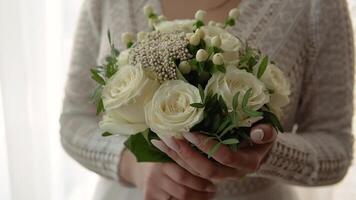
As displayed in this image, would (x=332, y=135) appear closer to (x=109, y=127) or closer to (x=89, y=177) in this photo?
(x=109, y=127)

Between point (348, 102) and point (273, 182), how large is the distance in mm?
208

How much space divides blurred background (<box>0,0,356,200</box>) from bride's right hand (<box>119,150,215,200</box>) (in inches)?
18.6

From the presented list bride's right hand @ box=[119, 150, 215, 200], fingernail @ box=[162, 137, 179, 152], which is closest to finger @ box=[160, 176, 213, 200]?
bride's right hand @ box=[119, 150, 215, 200]

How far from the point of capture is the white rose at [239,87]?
0.57m

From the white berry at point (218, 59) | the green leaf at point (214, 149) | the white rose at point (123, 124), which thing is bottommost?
the green leaf at point (214, 149)

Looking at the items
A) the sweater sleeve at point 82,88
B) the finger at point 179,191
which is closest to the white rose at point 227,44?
the finger at point 179,191

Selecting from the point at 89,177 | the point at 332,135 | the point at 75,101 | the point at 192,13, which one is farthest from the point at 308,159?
the point at 89,177

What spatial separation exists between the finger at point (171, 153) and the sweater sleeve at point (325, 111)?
195 mm

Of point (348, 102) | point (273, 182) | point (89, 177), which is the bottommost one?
point (89, 177)

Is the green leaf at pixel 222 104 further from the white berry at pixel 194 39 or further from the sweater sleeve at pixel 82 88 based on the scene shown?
the sweater sleeve at pixel 82 88

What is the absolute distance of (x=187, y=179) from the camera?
2.25 ft

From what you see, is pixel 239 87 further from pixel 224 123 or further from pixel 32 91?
pixel 32 91

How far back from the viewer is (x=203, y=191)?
0.71 m

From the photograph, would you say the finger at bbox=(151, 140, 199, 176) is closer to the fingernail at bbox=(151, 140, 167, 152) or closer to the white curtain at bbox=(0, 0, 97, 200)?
the fingernail at bbox=(151, 140, 167, 152)
